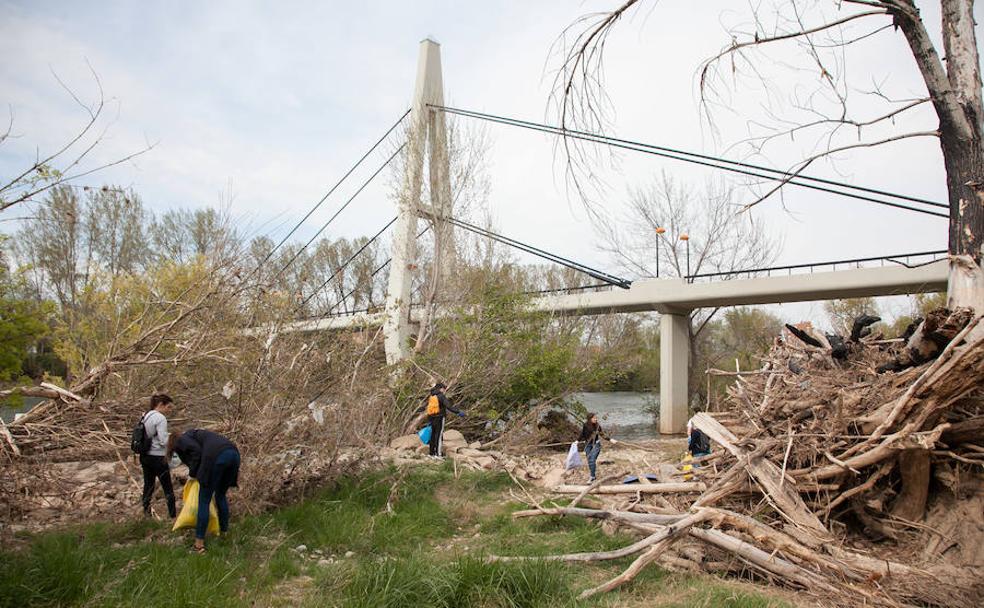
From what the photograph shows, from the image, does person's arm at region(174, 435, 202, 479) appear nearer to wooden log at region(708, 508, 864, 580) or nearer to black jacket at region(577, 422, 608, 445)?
wooden log at region(708, 508, 864, 580)

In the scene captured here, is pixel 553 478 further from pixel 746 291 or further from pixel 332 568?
pixel 746 291

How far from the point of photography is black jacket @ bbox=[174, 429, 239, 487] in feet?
16.7

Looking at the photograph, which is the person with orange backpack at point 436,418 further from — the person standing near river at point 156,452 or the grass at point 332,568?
the person standing near river at point 156,452

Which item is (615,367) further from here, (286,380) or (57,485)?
(57,485)

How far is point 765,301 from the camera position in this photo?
63.4 feet

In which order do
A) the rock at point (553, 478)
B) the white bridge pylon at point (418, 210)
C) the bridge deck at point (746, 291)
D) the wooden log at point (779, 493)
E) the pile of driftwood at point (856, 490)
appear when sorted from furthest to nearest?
the white bridge pylon at point (418, 210), the bridge deck at point (746, 291), the rock at point (553, 478), the wooden log at point (779, 493), the pile of driftwood at point (856, 490)

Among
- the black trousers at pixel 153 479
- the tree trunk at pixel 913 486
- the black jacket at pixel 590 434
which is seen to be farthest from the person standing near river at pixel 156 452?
the tree trunk at pixel 913 486

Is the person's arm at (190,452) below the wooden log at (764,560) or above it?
above

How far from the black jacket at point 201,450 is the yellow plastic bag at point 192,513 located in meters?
0.11

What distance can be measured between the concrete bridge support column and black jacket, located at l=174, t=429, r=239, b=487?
56.5ft

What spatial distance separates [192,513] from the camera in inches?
200

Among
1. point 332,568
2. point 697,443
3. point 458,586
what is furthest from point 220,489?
point 697,443

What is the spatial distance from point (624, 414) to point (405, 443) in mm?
15843

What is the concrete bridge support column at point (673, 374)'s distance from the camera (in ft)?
67.2
